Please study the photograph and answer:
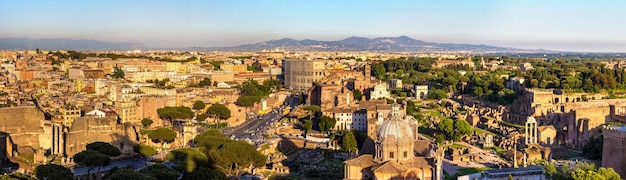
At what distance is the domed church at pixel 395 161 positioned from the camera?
21.0m

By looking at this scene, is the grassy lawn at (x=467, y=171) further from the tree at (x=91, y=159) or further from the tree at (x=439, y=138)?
the tree at (x=91, y=159)

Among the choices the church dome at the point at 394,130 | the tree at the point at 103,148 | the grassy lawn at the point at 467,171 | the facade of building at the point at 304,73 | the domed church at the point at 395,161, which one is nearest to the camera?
the domed church at the point at 395,161

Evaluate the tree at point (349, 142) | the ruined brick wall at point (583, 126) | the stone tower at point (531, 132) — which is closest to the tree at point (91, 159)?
the tree at point (349, 142)

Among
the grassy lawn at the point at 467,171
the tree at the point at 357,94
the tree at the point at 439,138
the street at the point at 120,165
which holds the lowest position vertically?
the grassy lawn at the point at 467,171

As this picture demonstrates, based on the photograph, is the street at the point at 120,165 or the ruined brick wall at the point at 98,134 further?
the ruined brick wall at the point at 98,134

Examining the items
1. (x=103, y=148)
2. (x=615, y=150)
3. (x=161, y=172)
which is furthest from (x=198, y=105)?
(x=615, y=150)

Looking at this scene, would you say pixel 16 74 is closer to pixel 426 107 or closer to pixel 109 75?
pixel 109 75

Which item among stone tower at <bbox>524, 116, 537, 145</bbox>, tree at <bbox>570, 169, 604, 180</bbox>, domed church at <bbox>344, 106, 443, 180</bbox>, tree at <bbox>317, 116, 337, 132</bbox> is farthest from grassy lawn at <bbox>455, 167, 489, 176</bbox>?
tree at <bbox>317, 116, 337, 132</bbox>

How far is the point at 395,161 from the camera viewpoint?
2142cm

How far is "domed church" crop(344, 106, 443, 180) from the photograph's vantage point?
2103 cm

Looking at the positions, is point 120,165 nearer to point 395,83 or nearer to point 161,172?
point 161,172

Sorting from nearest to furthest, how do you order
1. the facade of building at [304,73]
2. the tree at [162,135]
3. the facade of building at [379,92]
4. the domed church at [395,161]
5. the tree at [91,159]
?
the domed church at [395,161] < the tree at [91,159] < the tree at [162,135] < the facade of building at [379,92] < the facade of building at [304,73]

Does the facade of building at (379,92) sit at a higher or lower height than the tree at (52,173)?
higher

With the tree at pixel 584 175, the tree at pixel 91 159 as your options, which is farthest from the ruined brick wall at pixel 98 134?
the tree at pixel 584 175
